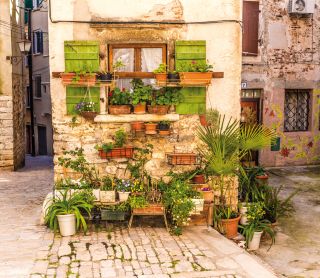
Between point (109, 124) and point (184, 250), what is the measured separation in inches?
106

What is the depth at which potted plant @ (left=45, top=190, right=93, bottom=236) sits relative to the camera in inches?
277

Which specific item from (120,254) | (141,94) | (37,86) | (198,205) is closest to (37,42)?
(37,86)

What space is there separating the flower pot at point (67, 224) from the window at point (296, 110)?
978 cm

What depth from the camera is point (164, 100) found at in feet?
25.7

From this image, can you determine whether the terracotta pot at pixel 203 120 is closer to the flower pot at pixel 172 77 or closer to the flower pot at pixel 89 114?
the flower pot at pixel 172 77

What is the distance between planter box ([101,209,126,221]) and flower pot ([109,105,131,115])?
1733 mm

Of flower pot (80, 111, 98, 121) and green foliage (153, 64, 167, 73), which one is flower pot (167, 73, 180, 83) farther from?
flower pot (80, 111, 98, 121)

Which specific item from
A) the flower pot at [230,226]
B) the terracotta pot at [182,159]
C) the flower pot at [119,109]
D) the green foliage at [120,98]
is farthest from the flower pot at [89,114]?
the flower pot at [230,226]

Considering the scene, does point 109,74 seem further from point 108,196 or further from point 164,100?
point 108,196

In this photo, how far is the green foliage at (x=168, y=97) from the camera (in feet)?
25.7

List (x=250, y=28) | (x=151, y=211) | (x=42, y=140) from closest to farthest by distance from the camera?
1. (x=151, y=211)
2. (x=250, y=28)
3. (x=42, y=140)

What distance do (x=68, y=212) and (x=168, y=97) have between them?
2.62m

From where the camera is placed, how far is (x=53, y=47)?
7777mm

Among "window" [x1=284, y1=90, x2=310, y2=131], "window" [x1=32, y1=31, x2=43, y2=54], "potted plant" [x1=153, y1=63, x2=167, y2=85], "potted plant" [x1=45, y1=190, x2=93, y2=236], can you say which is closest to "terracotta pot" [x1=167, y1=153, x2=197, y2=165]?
"potted plant" [x1=153, y1=63, x2=167, y2=85]
